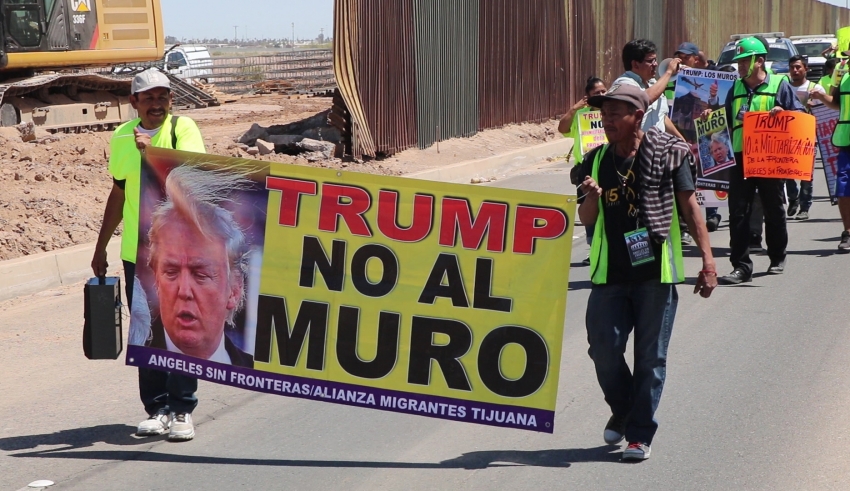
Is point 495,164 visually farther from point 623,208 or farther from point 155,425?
point 623,208

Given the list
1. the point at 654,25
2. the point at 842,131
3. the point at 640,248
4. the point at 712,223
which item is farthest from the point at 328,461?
the point at 654,25

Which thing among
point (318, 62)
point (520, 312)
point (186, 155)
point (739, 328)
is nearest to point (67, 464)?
point (186, 155)

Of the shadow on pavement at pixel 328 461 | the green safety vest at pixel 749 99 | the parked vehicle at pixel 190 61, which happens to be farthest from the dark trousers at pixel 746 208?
the parked vehicle at pixel 190 61

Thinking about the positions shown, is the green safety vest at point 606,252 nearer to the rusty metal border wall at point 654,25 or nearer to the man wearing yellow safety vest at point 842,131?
the man wearing yellow safety vest at point 842,131

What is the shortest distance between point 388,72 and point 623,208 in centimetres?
1386

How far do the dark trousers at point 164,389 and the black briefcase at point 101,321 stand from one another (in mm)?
109

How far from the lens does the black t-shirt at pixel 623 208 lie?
4.95 meters

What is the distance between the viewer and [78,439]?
5.67m

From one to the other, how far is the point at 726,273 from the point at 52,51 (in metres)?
16.6

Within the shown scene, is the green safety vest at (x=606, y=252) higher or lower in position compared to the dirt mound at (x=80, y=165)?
higher

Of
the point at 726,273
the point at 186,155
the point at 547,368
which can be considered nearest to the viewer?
the point at 547,368

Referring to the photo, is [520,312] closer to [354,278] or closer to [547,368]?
[547,368]

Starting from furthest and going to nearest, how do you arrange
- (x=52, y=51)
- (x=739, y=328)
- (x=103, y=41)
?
(x=103, y=41)
(x=52, y=51)
(x=739, y=328)

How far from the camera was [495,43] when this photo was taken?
22.6 meters
